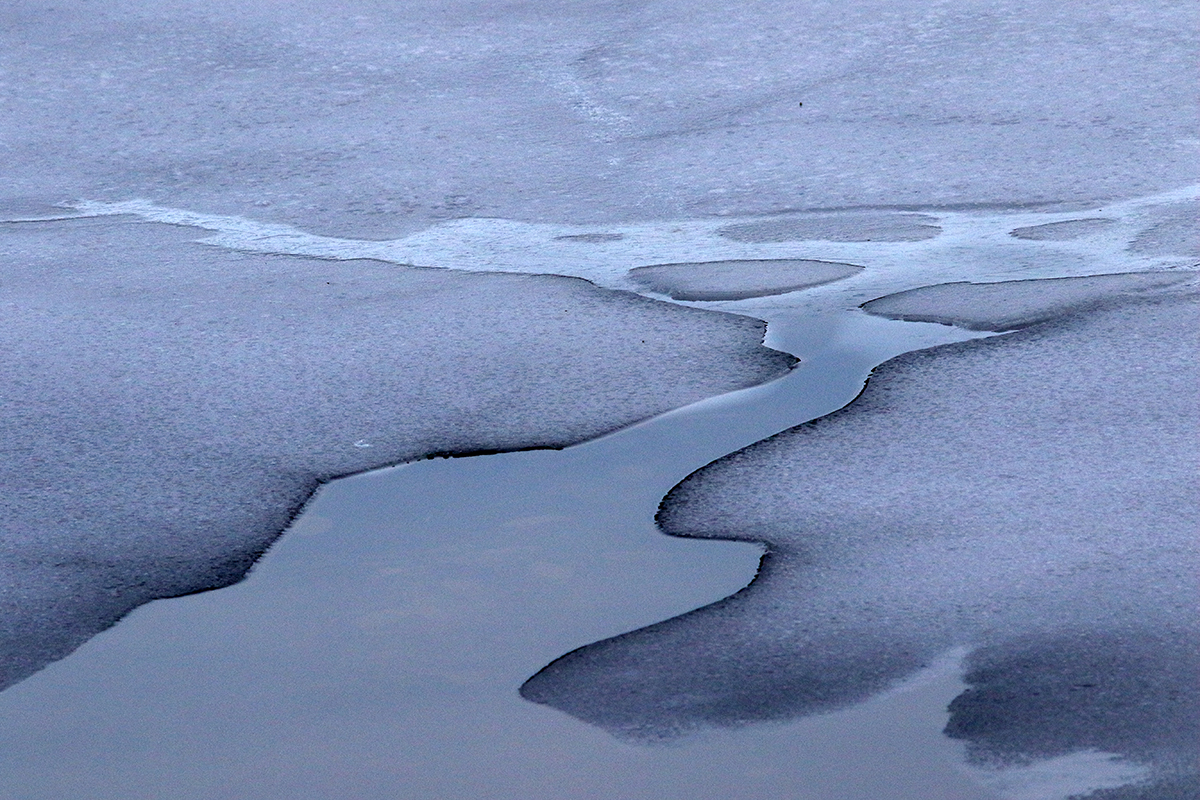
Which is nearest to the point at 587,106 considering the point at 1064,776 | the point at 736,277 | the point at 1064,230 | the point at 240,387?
the point at 736,277

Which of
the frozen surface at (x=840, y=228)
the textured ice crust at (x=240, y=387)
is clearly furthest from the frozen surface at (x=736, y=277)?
the frozen surface at (x=840, y=228)

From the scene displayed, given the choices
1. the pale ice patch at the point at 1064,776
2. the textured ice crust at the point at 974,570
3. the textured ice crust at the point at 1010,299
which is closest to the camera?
the pale ice patch at the point at 1064,776

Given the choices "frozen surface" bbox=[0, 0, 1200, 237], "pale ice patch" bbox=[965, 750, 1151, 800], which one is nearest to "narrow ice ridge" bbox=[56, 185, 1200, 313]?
"frozen surface" bbox=[0, 0, 1200, 237]

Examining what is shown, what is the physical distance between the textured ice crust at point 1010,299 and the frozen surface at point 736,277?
371 mm

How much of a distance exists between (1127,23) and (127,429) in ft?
21.0

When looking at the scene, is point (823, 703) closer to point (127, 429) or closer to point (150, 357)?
point (127, 429)

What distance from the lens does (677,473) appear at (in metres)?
4.29

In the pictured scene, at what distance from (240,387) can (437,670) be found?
76.4 inches

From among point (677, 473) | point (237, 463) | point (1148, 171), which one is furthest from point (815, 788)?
point (1148, 171)

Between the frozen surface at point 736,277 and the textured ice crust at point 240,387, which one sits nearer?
the textured ice crust at point 240,387

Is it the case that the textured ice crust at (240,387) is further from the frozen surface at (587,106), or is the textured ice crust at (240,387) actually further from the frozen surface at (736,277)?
the frozen surface at (587,106)

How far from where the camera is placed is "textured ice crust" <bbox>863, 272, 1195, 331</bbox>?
17.5 ft

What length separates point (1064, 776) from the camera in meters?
2.81

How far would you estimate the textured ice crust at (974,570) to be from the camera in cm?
306
